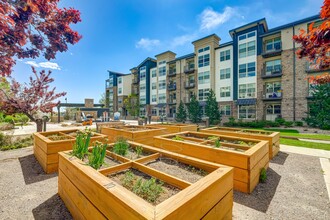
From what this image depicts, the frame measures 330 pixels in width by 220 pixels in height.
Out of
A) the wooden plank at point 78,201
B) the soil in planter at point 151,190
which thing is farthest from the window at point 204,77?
the wooden plank at point 78,201

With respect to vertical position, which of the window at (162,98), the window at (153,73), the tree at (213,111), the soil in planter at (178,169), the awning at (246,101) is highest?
the window at (153,73)

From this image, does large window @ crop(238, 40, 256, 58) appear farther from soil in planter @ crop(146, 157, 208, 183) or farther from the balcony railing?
soil in planter @ crop(146, 157, 208, 183)

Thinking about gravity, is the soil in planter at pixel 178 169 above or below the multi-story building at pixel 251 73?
below

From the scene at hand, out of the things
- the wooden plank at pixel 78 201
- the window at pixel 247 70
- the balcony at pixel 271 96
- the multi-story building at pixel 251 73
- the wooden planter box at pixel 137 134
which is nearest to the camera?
the wooden plank at pixel 78 201

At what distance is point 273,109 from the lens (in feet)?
72.5

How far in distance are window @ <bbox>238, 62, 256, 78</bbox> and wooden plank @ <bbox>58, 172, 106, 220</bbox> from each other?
85.8 feet

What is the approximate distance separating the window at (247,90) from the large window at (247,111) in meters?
1.58

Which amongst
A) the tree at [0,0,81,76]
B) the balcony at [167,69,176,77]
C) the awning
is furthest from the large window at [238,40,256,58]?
the tree at [0,0,81,76]

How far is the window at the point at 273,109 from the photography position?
2169cm

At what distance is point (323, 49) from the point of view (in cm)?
363

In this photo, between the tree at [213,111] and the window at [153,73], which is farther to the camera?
the window at [153,73]

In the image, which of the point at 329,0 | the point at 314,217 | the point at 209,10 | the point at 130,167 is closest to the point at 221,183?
the point at 130,167

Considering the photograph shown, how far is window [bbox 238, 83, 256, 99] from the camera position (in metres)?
23.1

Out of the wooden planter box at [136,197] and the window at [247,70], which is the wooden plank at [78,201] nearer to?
the wooden planter box at [136,197]
